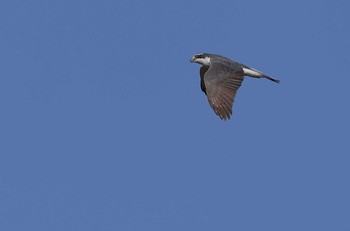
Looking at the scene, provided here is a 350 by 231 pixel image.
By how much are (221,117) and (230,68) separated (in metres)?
3.55

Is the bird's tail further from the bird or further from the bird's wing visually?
the bird's wing

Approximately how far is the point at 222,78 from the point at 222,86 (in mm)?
617

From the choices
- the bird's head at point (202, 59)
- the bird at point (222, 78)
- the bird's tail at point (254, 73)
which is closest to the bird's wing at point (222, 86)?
the bird at point (222, 78)

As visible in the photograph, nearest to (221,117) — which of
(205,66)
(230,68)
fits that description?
(230,68)

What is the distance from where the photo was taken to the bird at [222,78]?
Result: 105 feet

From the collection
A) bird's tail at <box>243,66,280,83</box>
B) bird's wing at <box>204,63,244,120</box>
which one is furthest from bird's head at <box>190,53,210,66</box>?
bird's wing at <box>204,63,244,120</box>

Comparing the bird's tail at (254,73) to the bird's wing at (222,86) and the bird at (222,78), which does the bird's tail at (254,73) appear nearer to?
the bird at (222,78)

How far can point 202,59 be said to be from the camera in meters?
37.3

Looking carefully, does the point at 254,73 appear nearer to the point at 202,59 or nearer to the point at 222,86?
the point at 202,59

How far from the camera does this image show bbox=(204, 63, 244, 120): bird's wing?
31.9 meters

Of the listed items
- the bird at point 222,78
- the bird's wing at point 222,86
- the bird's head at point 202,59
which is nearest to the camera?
the bird's wing at point 222,86

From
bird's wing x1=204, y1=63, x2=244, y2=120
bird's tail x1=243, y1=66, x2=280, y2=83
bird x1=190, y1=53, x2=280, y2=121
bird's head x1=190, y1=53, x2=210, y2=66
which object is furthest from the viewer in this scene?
bird's head x1=190, y1=53, x2=210, y2=66

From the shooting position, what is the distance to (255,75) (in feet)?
118

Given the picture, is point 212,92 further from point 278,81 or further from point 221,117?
point 278,81
